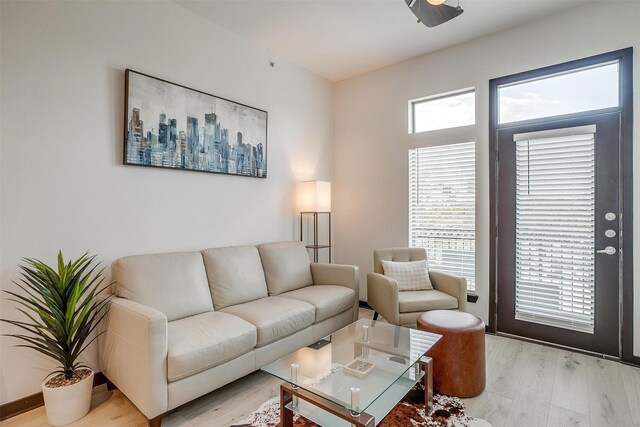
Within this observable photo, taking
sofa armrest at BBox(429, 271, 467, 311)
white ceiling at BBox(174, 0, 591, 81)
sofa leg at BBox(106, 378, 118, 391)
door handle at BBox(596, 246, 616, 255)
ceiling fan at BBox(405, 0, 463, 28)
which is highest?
white ceiling at BBox(174, 0, 591, 81)

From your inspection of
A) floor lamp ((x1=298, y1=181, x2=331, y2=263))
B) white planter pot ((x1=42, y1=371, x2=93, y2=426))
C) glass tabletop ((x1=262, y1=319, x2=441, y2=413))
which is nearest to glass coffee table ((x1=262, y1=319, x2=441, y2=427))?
glass tabletop ((x1=262, y1=319, x2=441, y2=413))

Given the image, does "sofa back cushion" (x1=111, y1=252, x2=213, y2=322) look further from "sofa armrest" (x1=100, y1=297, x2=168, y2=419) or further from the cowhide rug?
the cowhide rug

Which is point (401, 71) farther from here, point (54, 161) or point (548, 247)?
point (54, 161)

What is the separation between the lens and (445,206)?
3.67m

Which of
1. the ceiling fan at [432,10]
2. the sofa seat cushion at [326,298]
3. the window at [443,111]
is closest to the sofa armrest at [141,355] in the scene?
the sofa seat cushion at [326,298]

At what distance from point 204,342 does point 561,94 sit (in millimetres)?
3575

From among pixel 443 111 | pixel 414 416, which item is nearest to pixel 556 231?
pixel 443 111

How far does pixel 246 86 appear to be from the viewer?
11.2ft

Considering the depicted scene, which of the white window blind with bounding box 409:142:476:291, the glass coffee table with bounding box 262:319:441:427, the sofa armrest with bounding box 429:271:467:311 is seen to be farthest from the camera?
the white window blind with bounding box 409:142:476:291

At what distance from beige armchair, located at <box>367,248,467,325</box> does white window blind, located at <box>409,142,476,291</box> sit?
1.53 feet

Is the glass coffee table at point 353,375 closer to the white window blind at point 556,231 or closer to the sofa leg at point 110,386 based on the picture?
the sofa leg at point 110,386

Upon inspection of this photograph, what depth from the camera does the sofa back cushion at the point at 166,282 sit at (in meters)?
2.28

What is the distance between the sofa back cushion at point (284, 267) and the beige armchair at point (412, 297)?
701 mm

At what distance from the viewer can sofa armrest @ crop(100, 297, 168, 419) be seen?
1.79 meters
